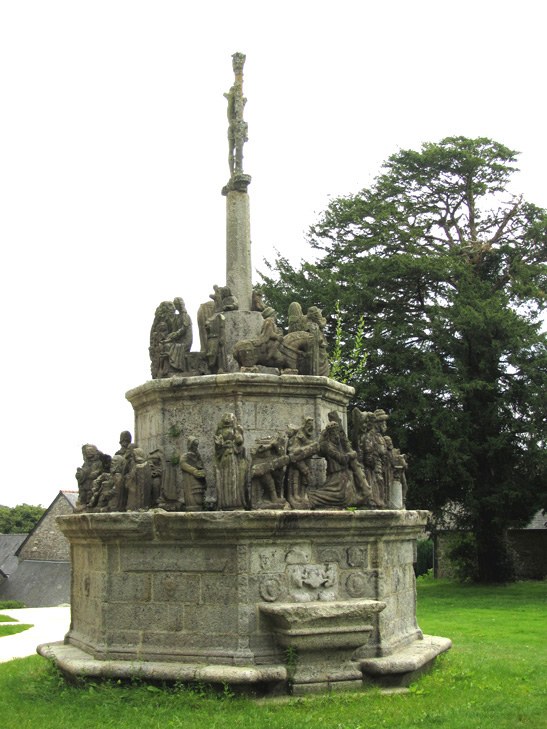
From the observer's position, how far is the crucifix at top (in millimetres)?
11344

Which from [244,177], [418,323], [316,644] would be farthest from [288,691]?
[418,323]

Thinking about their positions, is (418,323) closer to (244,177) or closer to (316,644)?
(244,177)

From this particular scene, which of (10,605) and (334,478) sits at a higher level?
(334,478)

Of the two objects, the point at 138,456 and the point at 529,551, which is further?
the point at 529,551

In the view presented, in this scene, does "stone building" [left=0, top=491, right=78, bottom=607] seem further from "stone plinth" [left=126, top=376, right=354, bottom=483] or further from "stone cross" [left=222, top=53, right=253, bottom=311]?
"stone plinth" [left=126, top=376, right=354, bottom=483]

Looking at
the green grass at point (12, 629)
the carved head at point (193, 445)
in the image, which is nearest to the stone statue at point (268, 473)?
the carved head at point (193, 445)

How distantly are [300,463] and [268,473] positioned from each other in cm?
44

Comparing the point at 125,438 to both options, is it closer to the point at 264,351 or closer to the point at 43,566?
the point at 264,351

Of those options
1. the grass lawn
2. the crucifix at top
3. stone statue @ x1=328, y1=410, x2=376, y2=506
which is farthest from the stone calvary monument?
the crucifix at top

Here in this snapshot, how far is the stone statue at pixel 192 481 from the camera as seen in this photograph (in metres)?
8.84

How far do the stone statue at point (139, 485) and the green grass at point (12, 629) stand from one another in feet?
24.1

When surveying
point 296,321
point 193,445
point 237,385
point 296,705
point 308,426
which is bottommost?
point 296,705

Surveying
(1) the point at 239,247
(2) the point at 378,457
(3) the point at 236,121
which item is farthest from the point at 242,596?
(3) the point at 236,121

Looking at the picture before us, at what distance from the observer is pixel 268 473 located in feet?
28.3
